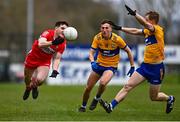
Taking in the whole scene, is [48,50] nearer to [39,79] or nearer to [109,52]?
[39,79]

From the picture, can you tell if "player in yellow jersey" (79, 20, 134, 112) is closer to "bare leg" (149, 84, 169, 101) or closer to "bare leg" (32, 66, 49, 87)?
"bare leg" (149, 84, 169, 101)

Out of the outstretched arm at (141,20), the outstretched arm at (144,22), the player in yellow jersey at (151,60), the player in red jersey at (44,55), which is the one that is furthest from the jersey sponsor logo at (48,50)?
the outstretched arm at (144,22)

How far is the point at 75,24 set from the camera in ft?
249

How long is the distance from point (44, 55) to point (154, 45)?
11.8 ft

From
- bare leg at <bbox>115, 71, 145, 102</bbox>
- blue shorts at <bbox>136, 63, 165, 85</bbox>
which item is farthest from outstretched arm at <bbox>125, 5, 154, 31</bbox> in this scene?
bare leg at <bbox>115, 71, 145, 102</bbox>

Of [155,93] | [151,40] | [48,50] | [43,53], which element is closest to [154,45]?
[151,40]

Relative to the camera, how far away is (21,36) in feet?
186

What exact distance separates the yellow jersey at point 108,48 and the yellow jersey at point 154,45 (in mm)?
1464

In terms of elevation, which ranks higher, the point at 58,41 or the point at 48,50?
the point at 58,41

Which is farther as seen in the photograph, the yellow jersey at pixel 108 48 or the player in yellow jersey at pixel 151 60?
the yellow jersey at pixel 108 48

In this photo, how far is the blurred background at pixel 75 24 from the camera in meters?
42.8

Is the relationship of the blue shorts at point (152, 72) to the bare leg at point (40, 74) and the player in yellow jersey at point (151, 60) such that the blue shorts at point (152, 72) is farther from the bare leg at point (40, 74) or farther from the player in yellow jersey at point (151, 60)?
the bare leg at point (40, 74)

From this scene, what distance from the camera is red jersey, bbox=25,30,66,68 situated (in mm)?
18641

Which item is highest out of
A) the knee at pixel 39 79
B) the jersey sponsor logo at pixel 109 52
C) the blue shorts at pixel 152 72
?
the jersey sponsor logo at pixel 109 52
